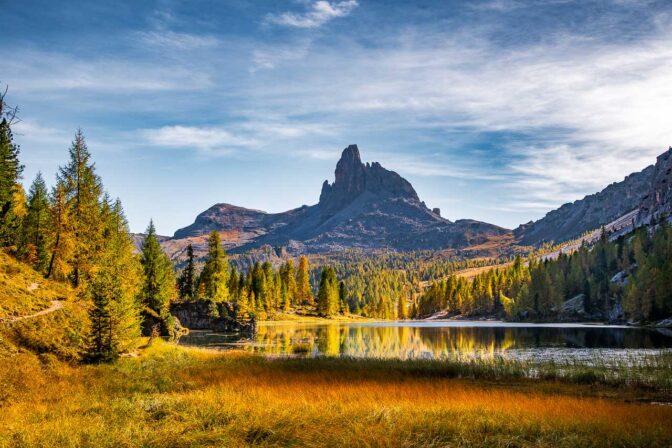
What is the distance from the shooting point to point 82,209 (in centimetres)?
4894

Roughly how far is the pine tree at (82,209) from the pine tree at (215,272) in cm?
4936

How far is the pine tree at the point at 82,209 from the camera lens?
160 ft

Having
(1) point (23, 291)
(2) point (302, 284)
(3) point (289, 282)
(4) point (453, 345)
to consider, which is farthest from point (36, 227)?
(2) point (302, 284)

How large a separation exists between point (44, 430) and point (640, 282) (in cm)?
11187

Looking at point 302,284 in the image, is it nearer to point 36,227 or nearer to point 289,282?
point 289,282

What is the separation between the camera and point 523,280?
17812cm

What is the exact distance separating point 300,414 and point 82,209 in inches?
1700

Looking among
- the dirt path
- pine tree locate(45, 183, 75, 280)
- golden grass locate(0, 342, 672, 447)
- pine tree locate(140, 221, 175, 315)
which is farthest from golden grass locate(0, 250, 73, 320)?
pine tree locate(140, 221, 175, 315)

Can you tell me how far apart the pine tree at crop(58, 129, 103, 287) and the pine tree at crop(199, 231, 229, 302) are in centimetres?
4936

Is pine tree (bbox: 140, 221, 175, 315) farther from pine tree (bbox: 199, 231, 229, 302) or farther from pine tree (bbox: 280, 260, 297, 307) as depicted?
pine tree (bbox: 280, 260, 297, 307)

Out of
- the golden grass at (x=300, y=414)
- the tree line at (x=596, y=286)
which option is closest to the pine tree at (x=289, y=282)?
the tree line at (x=596, y=286)

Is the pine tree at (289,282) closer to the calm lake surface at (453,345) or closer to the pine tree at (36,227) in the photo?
the calm lake surface at (453,345)

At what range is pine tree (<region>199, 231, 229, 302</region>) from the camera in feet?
331

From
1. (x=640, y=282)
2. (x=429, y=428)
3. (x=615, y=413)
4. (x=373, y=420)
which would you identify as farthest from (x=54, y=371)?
(x=640, y=282)
